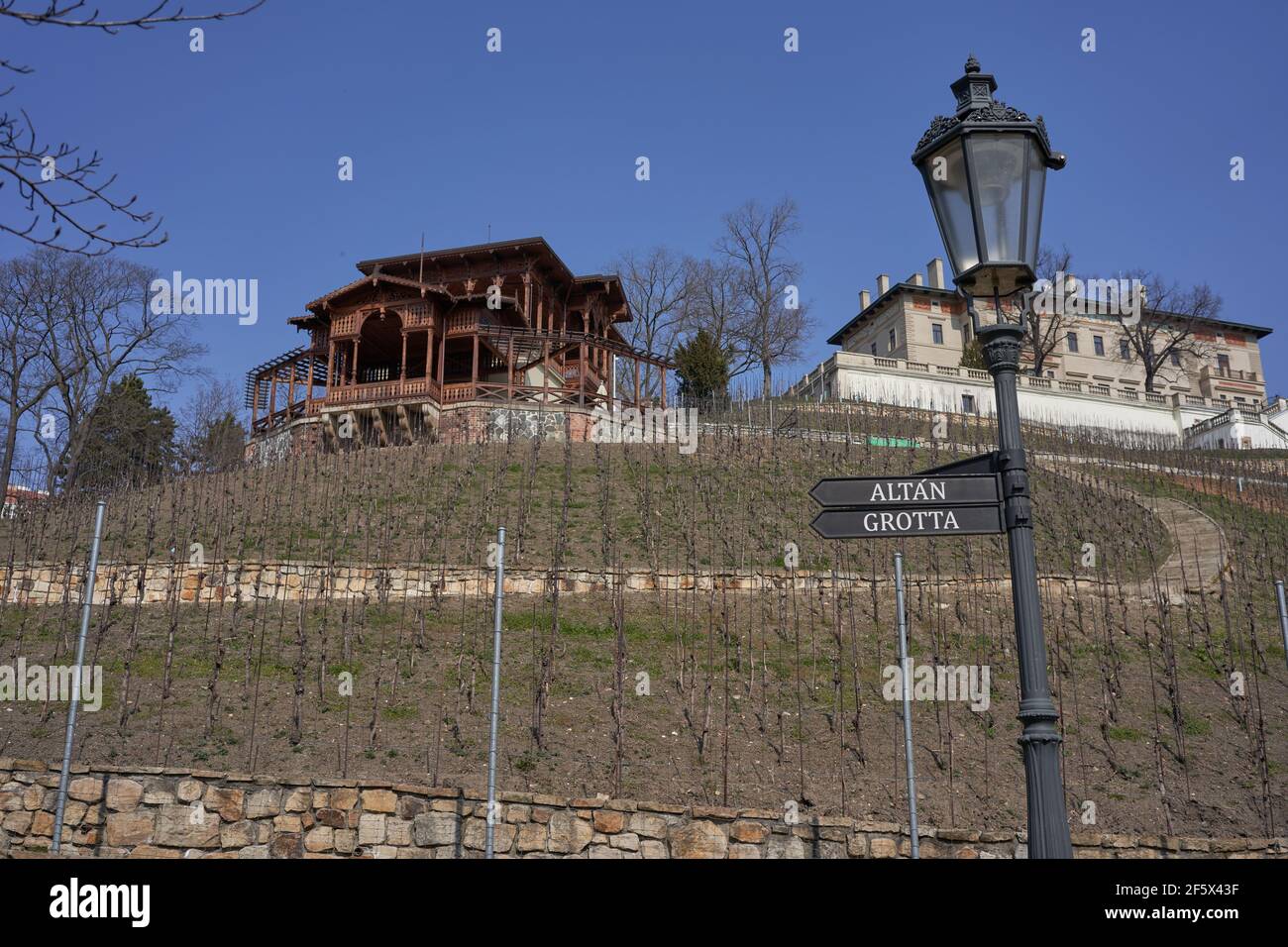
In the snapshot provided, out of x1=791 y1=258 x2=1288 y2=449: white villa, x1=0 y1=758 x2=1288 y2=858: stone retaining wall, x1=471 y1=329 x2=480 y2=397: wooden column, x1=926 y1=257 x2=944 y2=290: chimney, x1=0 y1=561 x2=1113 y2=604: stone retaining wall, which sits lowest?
x1=0 y1=758 x2=1288 y2=858: stone retaining wall

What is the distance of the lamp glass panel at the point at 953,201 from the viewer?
14.8ft

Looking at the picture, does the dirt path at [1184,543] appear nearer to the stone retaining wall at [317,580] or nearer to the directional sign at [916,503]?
the stone retaining wall at [317,580]

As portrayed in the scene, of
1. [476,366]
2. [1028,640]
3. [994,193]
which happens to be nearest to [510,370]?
[476,366]

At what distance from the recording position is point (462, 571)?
16672 millimetres

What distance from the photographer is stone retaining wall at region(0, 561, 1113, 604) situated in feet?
53.2

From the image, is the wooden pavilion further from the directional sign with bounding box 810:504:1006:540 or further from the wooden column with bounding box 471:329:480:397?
the directional sign with bounding box 810:504:1006:540

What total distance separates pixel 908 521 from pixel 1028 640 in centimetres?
83

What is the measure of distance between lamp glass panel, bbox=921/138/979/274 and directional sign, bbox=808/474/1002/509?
3.17ft

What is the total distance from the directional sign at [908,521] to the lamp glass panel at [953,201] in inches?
43.4

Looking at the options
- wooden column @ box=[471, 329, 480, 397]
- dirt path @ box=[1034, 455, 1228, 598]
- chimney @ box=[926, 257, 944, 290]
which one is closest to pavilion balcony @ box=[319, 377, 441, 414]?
wooden column @ box=[471, 329, 480, 397]

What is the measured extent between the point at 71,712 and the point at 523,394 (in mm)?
24021

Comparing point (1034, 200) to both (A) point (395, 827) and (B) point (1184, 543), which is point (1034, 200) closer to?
(A) point (395, 827)

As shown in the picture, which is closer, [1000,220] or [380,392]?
[1000,220]

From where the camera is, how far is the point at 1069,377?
5881 cm
